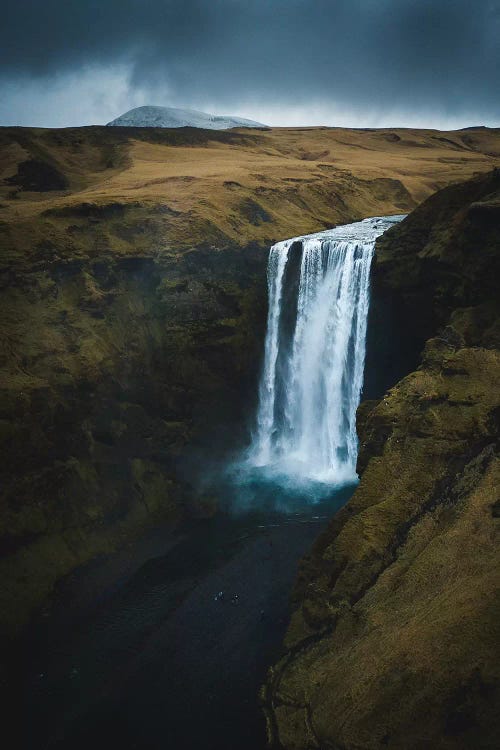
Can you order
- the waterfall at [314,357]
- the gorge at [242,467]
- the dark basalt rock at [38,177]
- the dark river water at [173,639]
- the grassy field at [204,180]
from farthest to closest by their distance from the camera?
the dark basalt rock at [38,177]
the grassy field at [204,180]
the waterfall at [314,357]
the dark river water at [173,639]
the gorge at [242,467]

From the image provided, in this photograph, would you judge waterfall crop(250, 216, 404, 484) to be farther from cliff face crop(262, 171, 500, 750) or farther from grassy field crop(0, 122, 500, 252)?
cliff face crop(262, 171, 500, 750)

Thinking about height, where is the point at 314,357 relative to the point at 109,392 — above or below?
above

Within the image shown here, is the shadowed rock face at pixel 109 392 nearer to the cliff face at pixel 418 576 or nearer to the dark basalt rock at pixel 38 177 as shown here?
the cliff face at pixel 418 576

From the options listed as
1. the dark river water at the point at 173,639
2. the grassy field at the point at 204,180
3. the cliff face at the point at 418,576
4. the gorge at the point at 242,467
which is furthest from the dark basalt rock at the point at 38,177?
the cliff face at the point at 418,576

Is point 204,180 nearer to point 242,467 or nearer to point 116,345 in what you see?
point 116,345

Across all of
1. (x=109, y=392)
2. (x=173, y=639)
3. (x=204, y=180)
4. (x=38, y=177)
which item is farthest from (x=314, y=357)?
(x=38, y=177)

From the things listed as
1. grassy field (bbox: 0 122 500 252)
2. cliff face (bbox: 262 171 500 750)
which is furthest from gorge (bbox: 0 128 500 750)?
grassy field (bbox: 0 122 500 252)
